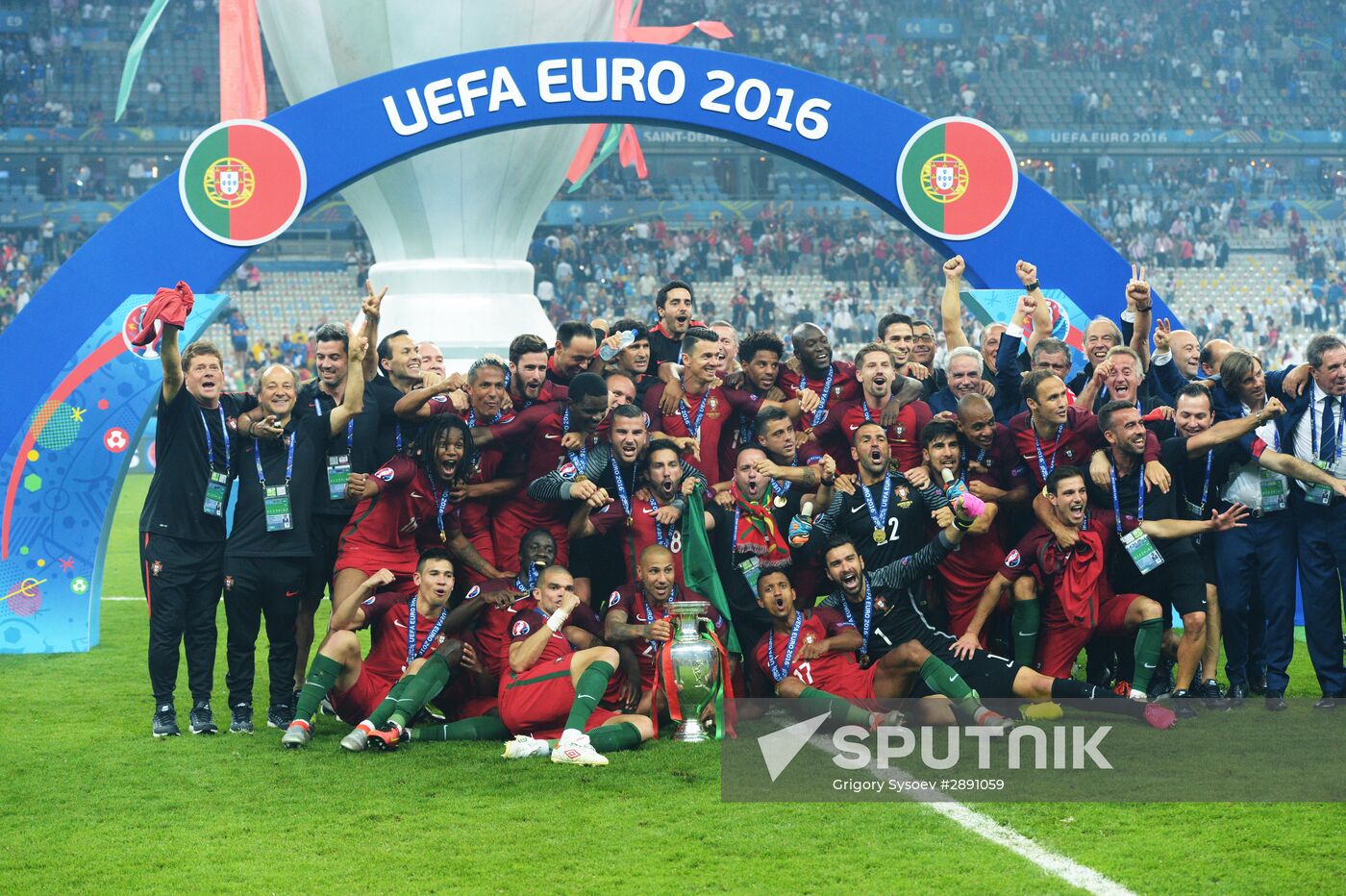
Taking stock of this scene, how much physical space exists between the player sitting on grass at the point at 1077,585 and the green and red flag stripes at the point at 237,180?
3984 mm

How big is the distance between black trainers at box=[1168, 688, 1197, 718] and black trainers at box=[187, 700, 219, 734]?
3836mm

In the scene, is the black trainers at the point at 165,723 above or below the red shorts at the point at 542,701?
below

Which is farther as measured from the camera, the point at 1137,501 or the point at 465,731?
the point at 1137,501

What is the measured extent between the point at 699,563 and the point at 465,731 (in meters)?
1.11

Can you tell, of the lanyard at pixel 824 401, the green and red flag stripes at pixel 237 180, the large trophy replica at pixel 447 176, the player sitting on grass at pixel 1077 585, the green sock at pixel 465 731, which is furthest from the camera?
the large trophy replica at pixel 447 176

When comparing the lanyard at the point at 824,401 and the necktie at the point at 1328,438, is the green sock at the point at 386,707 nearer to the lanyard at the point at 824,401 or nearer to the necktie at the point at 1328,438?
the lanyard at the point at 824,401

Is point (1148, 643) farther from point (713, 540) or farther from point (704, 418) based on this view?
point (704, 418)

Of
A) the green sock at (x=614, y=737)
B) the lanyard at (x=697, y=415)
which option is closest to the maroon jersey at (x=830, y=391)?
the lanyard at (x=697, y=415)

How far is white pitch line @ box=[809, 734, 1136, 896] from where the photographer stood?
167 inches

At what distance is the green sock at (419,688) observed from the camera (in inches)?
235

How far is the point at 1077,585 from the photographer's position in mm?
6336

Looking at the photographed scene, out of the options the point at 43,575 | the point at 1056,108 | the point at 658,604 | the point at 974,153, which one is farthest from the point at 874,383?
the point at 1056,108

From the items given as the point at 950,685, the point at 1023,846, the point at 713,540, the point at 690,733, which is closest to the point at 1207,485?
the point at 950,685

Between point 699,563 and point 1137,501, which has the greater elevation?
point 1137,501
